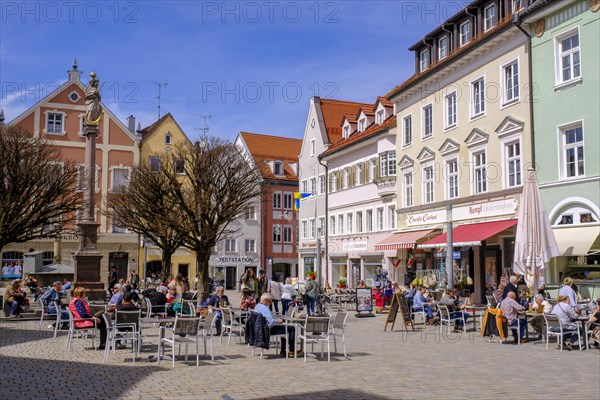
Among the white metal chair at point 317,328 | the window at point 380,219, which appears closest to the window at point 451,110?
the window at point 380,219

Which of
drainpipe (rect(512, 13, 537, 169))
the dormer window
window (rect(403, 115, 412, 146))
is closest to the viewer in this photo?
drainpipe (rect(512, 13, 537, 169))

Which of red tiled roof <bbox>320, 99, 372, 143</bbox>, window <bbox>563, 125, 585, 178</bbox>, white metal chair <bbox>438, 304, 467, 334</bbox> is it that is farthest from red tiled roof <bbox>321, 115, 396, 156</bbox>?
white metal chair <bbox>438, 304, 467, 334</bbox>

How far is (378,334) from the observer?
1956cm

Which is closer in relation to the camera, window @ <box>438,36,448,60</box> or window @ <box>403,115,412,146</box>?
window @ <box>438,36,448,60</box>

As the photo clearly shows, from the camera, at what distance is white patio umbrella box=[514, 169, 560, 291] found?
18609mm

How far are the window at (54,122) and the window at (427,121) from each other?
1216 inches

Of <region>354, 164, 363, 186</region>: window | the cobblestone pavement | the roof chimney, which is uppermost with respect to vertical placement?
the roof chimney

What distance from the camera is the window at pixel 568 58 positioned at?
78.4 ft

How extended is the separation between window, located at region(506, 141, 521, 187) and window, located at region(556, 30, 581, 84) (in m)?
3.42

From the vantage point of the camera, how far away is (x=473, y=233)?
28078mm

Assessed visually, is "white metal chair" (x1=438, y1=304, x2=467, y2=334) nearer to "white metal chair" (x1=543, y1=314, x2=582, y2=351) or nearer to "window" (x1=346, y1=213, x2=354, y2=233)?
"white metal chair" (x1=543, y1=314, x2=582, y2=351)

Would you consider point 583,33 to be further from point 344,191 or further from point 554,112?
point 344,191

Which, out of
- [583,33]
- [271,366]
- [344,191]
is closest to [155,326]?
[271,366]

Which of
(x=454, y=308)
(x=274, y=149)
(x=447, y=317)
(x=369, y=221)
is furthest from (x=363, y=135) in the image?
(x=274, y=149)
